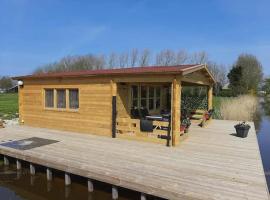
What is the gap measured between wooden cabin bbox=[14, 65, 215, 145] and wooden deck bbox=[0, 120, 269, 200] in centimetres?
50

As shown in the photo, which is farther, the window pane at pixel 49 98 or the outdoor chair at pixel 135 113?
the window pane at pixel 49 98

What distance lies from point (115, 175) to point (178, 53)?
31.6 m

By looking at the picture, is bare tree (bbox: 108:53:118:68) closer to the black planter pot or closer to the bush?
the bush

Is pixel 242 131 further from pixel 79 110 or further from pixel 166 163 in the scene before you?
pixel 79 110

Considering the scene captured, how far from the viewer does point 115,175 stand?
5.03m

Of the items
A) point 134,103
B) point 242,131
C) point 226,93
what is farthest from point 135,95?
point 226,93

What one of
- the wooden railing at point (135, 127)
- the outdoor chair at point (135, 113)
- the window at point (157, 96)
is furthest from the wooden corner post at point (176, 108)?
the window at point (157, 96)

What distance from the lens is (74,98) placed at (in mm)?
9711

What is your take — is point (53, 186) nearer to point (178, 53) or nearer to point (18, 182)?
point (18, 182)

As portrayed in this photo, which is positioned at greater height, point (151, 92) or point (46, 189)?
A: point (151, 92)

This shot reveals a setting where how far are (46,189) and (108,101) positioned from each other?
140 inches

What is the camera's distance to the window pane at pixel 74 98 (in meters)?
9.62

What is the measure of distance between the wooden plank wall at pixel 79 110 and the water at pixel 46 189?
8.67 ft

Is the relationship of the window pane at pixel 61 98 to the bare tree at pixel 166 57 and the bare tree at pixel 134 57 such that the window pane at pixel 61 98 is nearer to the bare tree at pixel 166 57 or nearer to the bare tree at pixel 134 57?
the bare tree at pixel 166 57
